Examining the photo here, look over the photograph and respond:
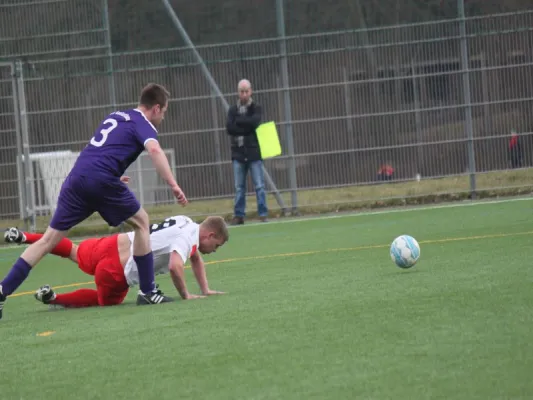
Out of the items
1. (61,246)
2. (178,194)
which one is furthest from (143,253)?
(61,246)

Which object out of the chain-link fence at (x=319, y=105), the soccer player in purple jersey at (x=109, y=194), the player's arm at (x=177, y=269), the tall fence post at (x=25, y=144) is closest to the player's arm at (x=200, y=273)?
the player's arm at (x=177, y=269)

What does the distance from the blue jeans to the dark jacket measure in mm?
103

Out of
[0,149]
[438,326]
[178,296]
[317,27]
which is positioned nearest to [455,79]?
[317,27]

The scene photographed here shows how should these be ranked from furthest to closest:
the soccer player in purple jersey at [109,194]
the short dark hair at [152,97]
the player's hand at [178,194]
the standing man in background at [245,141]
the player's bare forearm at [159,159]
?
1. the standing man in background at [245,141]
2. the short dark hair at [152,97]
3. the soccer player in purple jersey at [109,194]
4. the player's bare forearm at [159,159]
5. the player's hand at [178,194]

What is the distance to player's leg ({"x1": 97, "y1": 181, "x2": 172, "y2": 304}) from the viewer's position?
30.0ft

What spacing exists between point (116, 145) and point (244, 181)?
9980 millimetres

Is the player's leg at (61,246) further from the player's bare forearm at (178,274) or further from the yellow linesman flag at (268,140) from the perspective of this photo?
the yellow linesman flag at (268,140)

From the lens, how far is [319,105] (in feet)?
68.4

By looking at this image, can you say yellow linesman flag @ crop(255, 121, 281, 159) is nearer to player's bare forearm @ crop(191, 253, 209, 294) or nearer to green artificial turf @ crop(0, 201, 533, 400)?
green artificial turf @ crop(0, 201, 533, 400)

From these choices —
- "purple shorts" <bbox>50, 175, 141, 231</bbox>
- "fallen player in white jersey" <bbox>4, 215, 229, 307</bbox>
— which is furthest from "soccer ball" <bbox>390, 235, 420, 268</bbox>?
"purple shorts" <bbox>50, 175, 141, 231</bbox>

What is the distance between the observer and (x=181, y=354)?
20.9 feet

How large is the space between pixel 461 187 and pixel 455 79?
1929mm

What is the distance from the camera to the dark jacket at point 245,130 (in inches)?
751

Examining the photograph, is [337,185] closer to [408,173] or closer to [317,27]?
[408,173]
